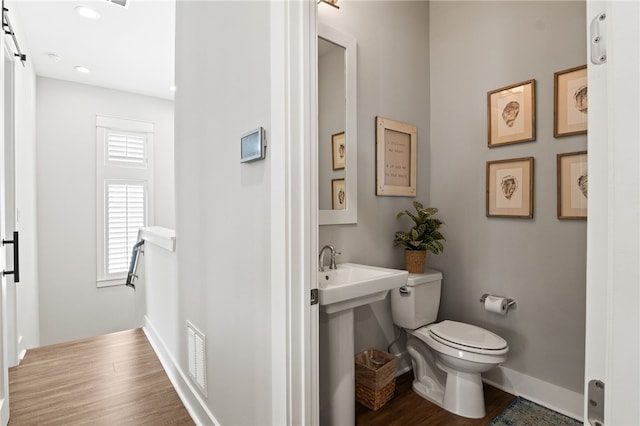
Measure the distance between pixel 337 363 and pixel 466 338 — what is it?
2.83 feet

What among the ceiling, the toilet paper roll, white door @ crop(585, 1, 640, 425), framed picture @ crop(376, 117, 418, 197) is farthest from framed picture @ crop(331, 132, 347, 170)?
the ceiling

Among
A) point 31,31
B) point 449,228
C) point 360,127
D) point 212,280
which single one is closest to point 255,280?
point 212,280

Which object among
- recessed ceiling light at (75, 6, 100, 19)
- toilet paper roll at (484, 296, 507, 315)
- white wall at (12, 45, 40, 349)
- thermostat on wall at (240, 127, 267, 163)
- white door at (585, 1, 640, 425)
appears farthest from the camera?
white wall at (12, 45, 40, 349)

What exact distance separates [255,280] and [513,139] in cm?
192

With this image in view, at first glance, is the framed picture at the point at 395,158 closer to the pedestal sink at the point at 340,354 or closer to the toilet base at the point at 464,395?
the pedestal sink at the point at 340,354

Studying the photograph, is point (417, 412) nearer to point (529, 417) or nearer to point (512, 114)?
point (529, 417)

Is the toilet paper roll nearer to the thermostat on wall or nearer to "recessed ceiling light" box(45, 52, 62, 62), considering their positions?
the thermostat on wall

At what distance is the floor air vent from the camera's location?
1.85 meters

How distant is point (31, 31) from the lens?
2988mm

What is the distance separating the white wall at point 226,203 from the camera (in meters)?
1.31

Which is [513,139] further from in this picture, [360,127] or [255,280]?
[255,280]

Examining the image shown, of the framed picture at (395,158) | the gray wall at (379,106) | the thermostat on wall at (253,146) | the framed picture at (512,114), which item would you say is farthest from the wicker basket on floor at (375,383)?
the framed picture at (512,114)

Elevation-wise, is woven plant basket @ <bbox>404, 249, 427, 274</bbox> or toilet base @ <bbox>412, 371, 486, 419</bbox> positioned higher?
woven plant basket @ <bbox>404, 249, 427, 274</bbox>

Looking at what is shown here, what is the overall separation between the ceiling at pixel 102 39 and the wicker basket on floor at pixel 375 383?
3049 mm
